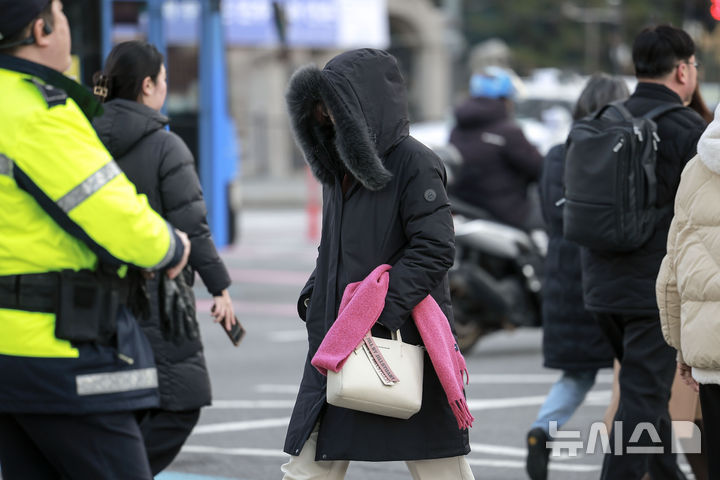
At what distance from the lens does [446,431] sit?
413 cm

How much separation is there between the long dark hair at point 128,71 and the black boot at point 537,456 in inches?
89.6

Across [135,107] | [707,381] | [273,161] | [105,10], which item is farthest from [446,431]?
[273,161]

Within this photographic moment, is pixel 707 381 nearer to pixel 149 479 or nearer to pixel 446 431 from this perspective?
pixel 446 431

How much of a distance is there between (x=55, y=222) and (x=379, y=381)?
1.12 meters

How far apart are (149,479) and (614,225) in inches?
91.4

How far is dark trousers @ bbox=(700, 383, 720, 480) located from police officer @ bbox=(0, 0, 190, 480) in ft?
5.50

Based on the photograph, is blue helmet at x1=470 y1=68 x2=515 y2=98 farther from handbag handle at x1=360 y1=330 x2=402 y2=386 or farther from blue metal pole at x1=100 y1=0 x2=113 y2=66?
handbag handle at x1=360 y1=330 x2=402 y2=386

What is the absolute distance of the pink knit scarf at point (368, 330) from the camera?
4.02 metres

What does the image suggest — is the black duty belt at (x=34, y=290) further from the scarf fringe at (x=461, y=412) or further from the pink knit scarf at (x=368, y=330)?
the scarf fringe at (x=461, y=412)

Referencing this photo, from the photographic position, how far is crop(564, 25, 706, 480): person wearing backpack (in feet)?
17.0

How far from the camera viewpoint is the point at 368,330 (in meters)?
4.02

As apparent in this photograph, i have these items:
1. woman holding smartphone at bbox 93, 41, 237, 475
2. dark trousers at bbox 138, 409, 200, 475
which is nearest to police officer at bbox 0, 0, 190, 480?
woman holding smartphone at bbox 93, 41, 237, 475

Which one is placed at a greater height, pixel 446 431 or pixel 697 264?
pixel 697 264

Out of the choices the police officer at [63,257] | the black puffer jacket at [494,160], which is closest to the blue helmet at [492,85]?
the black puffer jacket at [494,160]
